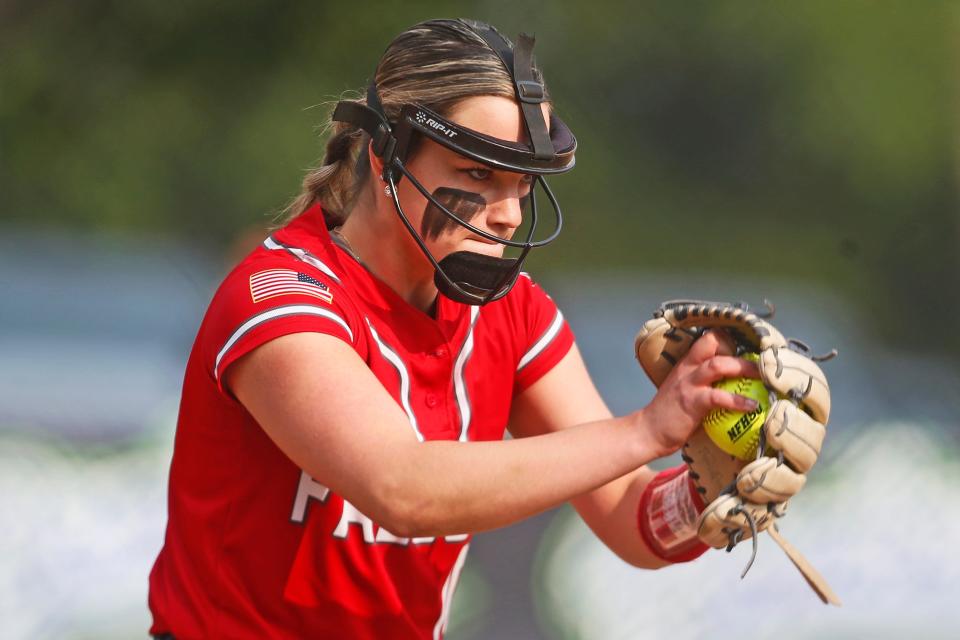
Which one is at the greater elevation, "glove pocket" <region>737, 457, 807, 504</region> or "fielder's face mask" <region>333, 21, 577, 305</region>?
"fielder's face mask" <region>333, 21, 577, 305</region>

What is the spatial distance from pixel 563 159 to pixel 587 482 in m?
0.58

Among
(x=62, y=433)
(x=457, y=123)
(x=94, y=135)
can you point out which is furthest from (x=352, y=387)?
(x=94, y=135)

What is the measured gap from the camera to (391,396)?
1835 millimetres

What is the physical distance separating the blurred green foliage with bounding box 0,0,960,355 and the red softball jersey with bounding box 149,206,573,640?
1751 mm

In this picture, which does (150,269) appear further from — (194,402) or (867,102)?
(867,102)

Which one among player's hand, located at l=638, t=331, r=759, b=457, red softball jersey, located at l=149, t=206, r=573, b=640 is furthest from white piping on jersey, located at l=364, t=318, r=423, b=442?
player's hand, located at l=638, t=331, r=759, b=457

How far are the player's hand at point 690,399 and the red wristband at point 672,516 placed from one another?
1.24 ft

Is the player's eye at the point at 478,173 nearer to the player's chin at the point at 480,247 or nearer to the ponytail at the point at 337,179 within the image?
the player's chin at the point at 480,247

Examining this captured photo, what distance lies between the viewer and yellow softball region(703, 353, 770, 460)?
1.73m

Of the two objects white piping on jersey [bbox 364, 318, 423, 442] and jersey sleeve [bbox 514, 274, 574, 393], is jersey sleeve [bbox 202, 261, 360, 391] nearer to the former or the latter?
white piping on jersey [bbox 364, 318, 423, 442]

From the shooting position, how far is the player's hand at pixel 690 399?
1649 mm

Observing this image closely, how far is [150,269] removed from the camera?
11.6 feet

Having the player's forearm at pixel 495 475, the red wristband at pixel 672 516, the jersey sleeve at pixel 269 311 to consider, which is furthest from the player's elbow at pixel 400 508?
the red wristband at pixel 672 516

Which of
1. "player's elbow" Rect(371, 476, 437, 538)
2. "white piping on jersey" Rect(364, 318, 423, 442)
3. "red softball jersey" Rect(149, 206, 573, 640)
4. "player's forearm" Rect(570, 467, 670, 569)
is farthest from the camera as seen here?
"player's forearm" Rect(570, 467, 670, 569)
